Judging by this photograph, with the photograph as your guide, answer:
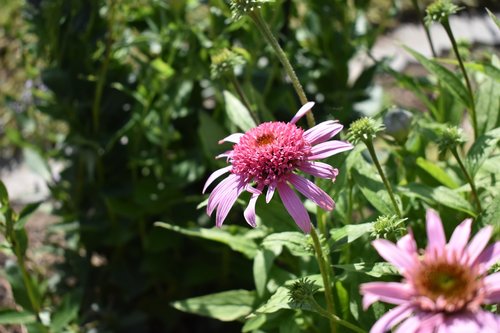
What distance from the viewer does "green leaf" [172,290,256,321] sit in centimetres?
146

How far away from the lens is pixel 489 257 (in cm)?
81

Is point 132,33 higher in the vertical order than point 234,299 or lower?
higher

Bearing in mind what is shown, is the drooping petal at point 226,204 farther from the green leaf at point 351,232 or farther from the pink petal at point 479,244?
the pink petal at point 479,244

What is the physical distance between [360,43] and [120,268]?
2.97 ft

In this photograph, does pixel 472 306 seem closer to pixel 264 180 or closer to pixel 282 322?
pixel 264 180

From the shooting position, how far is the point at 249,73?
1.74 meters

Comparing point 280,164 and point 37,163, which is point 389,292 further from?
point 37,163

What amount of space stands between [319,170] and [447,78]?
1.62 ft

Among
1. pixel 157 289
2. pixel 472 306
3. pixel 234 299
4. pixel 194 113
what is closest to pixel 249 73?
pixel 194 113

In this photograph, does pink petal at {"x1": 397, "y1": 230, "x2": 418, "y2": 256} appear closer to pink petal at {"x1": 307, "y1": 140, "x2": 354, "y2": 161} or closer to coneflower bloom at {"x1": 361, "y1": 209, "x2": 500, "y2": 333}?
coneflower bloom at {"x1": 361, "y1": 209, "x2": 500, "y2": 333}

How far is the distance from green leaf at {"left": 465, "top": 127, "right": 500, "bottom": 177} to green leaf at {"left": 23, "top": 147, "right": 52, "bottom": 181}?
1204 mm

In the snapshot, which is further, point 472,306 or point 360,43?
point 360,43

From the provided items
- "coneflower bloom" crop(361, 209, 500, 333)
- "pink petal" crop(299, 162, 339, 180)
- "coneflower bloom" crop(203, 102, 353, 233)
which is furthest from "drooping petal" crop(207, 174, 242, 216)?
"coneflower bloom" crop(361, 209, 500, 333)

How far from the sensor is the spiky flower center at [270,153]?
1044 millimetres
